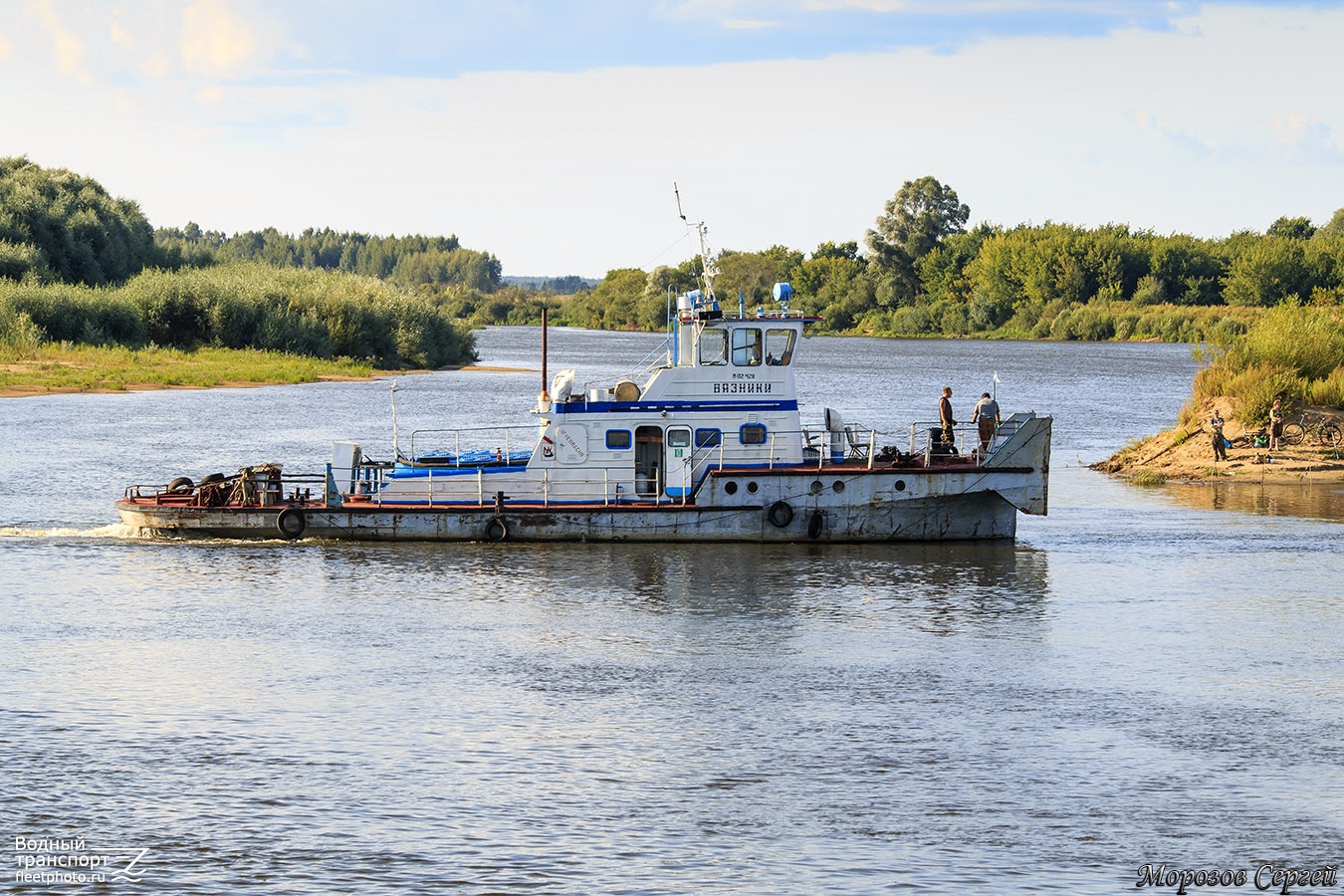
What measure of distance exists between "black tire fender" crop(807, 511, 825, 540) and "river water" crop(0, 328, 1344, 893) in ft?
1.10

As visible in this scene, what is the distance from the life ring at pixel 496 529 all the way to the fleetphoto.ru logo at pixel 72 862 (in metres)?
15.6

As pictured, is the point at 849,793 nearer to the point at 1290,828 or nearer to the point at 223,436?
the point at 1290,828

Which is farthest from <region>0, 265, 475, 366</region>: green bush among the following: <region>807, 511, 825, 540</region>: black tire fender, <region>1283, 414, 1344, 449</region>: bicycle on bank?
<region>1283, 414, 1344, 449</region>: bicycle on bank

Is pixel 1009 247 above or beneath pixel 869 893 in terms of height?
above

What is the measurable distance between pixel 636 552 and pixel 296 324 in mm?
67546

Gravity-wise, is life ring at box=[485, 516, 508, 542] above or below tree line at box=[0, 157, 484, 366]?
below

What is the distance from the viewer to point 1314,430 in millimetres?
43656

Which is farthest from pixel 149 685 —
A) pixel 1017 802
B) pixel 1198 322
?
pixel 1198 322

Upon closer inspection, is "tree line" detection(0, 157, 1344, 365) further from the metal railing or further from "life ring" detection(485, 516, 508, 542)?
"life ring" detection(485, 516, 508, 542)

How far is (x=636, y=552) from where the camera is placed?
3011cm

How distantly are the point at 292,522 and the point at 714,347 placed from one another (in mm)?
9682

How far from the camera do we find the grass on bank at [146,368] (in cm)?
7012

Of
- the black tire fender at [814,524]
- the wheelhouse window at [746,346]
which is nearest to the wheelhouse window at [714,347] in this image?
the wheelhouse window at [746,346]

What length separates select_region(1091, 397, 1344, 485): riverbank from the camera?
4212cm
